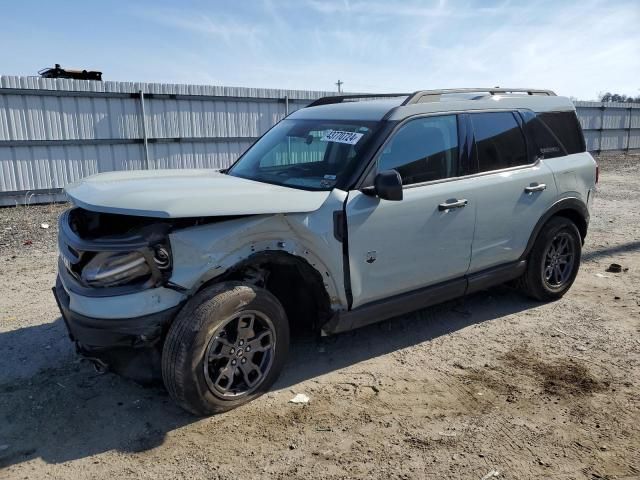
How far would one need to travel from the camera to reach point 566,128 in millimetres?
5328

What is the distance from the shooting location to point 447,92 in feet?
14.9

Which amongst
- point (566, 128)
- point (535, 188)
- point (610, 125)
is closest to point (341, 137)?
point (535, 188)

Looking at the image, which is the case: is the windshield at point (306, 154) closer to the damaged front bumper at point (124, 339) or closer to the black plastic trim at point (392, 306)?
the black plastic trim at point (392, 306)

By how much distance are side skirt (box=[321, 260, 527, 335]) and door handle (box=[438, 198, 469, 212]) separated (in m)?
0.64

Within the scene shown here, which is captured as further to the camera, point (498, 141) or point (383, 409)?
point (498, 141)

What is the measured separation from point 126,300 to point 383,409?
1732mm

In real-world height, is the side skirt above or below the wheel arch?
below

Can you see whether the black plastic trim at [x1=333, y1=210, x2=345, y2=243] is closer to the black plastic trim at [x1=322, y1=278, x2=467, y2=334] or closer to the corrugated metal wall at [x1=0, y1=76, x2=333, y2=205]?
the black plastic trim at [x1=322, y1=278, x2=467, y2=334]

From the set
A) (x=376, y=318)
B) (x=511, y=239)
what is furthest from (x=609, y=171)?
(x=376, y=318)

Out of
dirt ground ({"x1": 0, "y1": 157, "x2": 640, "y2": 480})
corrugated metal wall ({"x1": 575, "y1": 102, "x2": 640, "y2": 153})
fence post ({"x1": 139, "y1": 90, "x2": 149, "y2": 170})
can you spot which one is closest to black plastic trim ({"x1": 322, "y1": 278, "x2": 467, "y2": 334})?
dirt ground ({"x1": 0, "y1": 157, "x2": 640, "y2": 480})

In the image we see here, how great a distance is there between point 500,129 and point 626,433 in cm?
265

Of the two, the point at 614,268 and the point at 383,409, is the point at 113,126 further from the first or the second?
the point at 383,409

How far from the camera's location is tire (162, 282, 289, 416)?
3076mm

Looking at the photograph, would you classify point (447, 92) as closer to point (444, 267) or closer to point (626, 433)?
point (444, 267)
